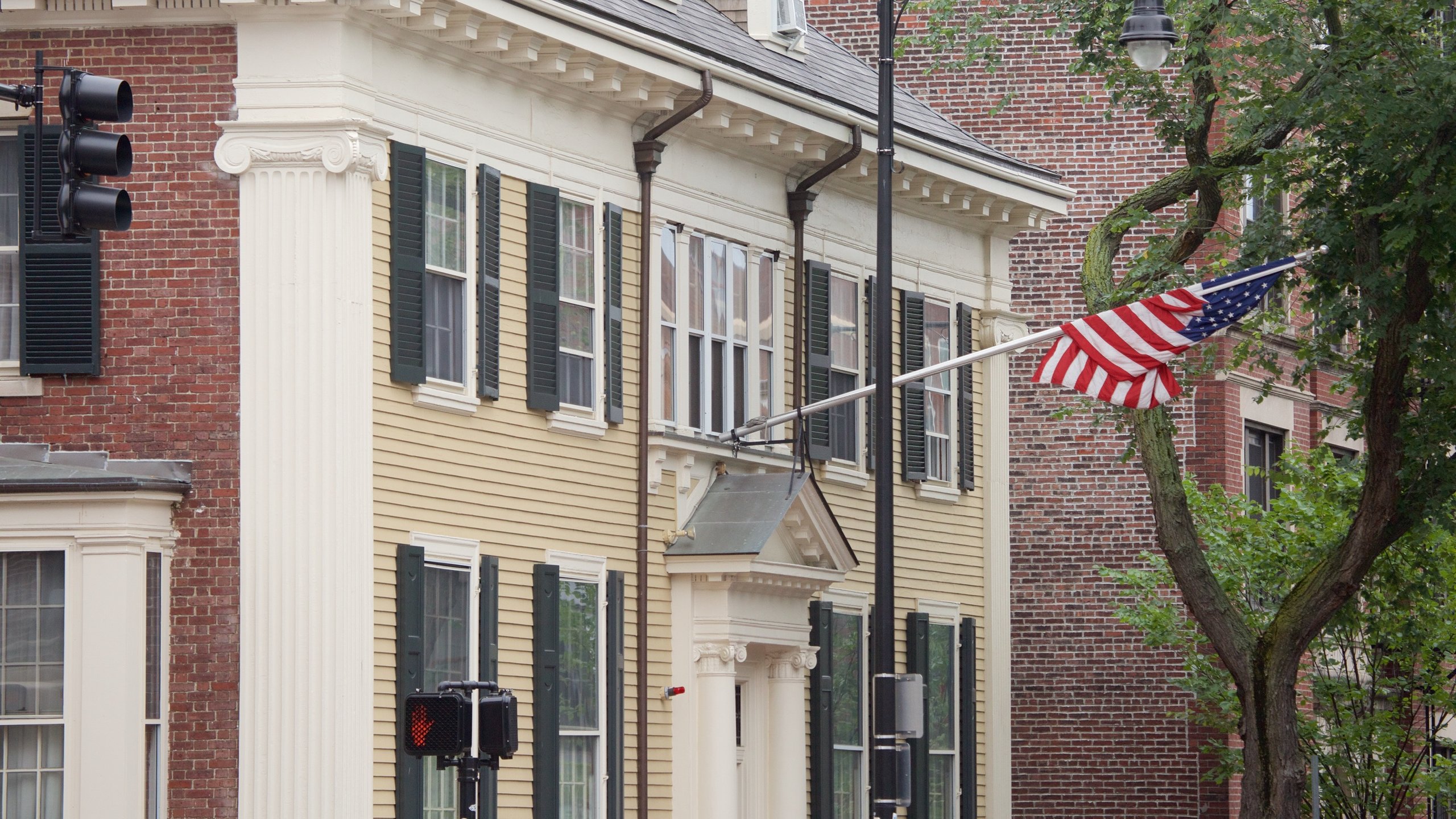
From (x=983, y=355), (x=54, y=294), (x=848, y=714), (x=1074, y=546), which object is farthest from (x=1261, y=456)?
(x=54, y=294)

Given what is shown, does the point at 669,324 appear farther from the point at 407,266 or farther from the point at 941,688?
the point at 941,688

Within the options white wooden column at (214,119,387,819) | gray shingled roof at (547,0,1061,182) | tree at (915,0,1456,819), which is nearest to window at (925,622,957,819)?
tree at (915,0,1456,819)

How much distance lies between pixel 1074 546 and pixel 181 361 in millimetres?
17237

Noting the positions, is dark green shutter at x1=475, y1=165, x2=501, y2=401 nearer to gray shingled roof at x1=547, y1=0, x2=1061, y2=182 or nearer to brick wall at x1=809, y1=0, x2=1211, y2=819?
gray shingled roof at x1=547, y1=0, x2=1061, y2=182

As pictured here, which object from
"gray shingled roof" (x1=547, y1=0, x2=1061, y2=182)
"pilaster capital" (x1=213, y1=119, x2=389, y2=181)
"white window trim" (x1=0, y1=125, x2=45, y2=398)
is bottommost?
"white window trim" (x1=0, y1=125, x2=45, y2=398)

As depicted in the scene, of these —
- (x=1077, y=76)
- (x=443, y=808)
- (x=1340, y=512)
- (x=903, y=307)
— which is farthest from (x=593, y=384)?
(x=1077, y=76)

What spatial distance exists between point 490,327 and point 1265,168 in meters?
7.40

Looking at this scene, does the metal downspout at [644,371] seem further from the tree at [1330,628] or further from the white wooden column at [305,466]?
the tree at [1330,628]

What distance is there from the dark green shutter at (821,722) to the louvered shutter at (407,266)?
6.94m

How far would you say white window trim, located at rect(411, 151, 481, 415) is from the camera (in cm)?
2177

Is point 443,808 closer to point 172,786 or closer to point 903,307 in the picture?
point 172,786

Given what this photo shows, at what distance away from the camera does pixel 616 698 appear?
2375cm

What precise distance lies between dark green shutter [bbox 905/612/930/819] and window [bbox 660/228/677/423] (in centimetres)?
517

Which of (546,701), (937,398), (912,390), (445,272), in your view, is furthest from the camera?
(937,398)
